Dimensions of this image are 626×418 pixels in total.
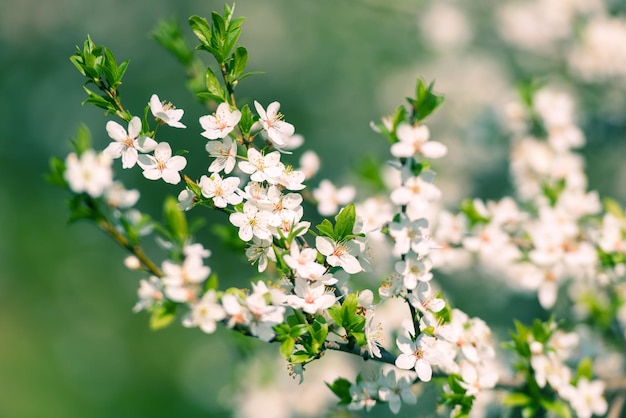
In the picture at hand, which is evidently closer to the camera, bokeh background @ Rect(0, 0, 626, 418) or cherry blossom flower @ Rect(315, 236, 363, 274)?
cherry blossom flower @ Rect(315, 236, 363, 274)

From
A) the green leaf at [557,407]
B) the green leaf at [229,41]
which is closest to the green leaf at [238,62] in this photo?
the green leaf at [229,41]

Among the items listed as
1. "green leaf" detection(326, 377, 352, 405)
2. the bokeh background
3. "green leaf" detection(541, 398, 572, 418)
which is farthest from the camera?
the bokeh background

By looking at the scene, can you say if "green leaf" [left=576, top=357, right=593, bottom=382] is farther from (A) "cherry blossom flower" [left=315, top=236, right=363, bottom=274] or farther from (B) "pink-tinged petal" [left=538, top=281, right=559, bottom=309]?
(A) "cherry blossom flower" [left=315, top=236, right=363, bottom=274]

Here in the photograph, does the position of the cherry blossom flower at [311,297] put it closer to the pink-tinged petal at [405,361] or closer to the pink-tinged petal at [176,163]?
the pink-tinged petal at [405,361]

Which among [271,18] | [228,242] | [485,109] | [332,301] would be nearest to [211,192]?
[332,301]

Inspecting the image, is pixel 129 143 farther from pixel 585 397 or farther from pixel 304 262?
pixel 585 397

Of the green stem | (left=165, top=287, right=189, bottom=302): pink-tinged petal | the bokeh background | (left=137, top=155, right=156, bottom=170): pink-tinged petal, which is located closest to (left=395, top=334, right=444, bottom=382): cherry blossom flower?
(left=165, top=287, right=189, bottom=302): pink-tinged petal
